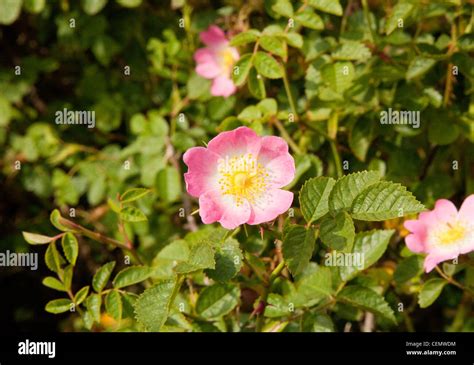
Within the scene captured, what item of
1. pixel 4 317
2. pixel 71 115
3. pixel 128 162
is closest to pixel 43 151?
pixel 71 115

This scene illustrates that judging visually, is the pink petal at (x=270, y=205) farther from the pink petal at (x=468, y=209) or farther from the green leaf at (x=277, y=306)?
the pink petal at (x=468, y=209)

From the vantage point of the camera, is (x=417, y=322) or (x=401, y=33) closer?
(x=401, y=33)

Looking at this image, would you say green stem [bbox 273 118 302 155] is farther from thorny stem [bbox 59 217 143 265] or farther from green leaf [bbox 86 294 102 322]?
green leaf [bbox 86 294 102 322]

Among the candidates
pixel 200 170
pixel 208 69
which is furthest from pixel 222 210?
pixel 208 69

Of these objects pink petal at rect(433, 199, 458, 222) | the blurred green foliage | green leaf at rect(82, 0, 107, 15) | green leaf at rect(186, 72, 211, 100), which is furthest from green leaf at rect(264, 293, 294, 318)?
green leaf at rect(82, 0, 107, 15)

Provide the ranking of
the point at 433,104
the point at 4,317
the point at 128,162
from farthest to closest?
1. the point at 4,317
2. the point at 128,162
3. the point at 433,104

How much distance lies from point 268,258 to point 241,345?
8.3 inches

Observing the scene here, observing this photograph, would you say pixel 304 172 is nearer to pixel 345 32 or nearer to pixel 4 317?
pixel 345 32

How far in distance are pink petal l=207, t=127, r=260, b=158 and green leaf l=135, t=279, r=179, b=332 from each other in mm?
289

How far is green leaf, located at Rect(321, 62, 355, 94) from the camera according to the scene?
159 centimetres

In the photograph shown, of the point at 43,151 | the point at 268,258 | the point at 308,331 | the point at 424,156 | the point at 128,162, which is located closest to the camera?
the point at 308,331

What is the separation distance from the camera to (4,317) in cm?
239

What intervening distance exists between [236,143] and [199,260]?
282 millimetres

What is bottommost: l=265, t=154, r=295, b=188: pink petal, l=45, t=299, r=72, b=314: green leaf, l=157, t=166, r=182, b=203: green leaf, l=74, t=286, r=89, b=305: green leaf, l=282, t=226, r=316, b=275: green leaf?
l=45, t=299, r=72, b=314: green leaf
